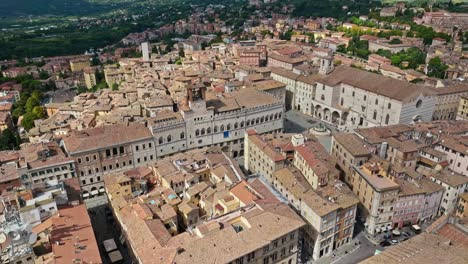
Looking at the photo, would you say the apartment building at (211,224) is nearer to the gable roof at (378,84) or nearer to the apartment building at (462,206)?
the apartment building at (462,206)

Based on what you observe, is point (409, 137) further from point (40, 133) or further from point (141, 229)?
point (40, 133)

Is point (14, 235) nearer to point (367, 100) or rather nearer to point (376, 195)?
point (376, 195)

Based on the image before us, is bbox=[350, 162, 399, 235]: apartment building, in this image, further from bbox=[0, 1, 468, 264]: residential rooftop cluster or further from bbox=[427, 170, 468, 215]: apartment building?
bbox=[427, 170, 468, 215]: apartment building

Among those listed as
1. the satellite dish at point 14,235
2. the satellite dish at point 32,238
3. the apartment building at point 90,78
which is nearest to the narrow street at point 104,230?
A: the satellite dish at point 32,238

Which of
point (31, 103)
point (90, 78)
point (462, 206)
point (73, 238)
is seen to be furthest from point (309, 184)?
point (90, 78)

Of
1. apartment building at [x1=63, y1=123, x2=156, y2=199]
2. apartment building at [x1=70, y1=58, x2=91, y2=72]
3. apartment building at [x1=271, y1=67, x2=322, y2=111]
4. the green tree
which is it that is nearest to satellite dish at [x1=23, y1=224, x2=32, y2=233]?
apartment building at [x1=63, y1=123, x2=156, y2=199]

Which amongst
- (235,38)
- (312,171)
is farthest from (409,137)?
(235,38)

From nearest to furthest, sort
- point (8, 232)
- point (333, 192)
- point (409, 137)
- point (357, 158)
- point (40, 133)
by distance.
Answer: point (8, 232) → point (333, 192) → point (357, 158) → point (409, 137) → point (40, 133)
